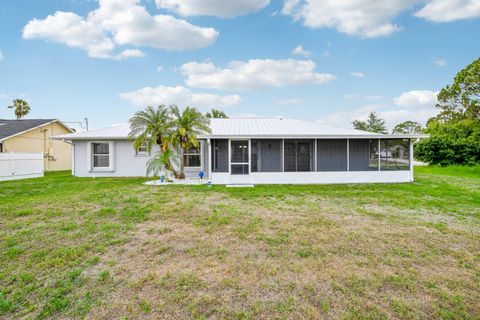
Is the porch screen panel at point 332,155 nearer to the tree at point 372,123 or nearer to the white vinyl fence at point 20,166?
the white vinyl fence at point 20,166

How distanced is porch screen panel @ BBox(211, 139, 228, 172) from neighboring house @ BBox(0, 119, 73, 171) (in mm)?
13792

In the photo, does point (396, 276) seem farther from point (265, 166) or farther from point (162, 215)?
point (265, 166)

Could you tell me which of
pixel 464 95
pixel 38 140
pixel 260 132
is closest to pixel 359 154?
pixel 260 132

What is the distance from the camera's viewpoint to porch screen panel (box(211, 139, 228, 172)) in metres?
13.4

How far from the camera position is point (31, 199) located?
8.11 metres

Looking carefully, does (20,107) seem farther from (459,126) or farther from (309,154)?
(459,126)

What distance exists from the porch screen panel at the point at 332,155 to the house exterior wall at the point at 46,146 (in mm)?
19147

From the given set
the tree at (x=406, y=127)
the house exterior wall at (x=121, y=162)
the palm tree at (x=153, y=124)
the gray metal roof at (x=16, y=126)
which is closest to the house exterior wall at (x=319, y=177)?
the palm tree at (x=153, y=124)

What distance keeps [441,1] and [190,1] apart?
1296 centimetres

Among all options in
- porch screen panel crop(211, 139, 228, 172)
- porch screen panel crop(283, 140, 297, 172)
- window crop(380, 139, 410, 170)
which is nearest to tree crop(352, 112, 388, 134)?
→ window crop(380, 139, 410, 170)

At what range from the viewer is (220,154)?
1340 centimetres

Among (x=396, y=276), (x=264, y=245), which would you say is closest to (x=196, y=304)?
(x=264, y=245)

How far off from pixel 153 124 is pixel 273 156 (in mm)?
6317

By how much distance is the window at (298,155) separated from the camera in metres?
13.5
